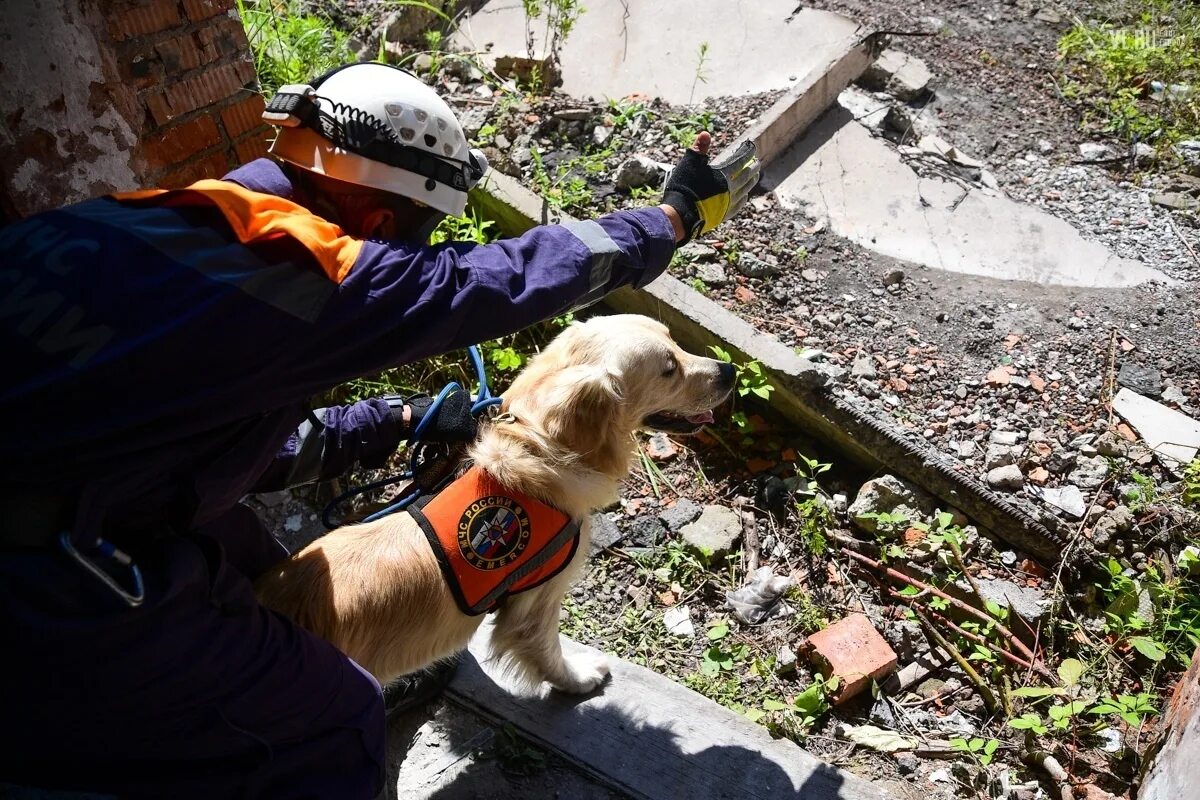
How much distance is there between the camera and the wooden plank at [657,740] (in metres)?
2.78

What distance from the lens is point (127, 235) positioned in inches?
64.7

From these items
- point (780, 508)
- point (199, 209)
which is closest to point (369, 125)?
point (199, 209)

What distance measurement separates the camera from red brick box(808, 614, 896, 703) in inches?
124

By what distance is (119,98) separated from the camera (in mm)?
3039

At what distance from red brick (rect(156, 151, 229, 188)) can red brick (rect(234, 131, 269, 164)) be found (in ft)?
0.24

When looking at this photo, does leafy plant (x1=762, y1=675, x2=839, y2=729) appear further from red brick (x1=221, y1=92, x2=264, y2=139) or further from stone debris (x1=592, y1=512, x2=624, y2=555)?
red brick (x1=221, y1=92, x2=264, y2=139)

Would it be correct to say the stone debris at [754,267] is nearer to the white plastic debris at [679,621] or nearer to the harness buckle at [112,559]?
the white plastic debris at [679,621]

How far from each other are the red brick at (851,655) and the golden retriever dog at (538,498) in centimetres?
90

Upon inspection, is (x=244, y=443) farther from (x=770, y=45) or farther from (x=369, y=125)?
(x=770, y=45)

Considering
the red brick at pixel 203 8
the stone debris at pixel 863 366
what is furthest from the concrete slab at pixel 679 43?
the red brick at pixel 203 8

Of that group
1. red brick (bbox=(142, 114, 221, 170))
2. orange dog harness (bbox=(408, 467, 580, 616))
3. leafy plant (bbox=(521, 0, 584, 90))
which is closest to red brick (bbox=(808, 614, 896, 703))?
orange dog harness (bbox=(408, 467, 580, 616))

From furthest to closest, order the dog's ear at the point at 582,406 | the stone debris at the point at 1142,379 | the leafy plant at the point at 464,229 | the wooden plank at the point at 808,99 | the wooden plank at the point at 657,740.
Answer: the wooden plank at the point at 808,99, the leafy plant at the point at 464,229, the stone debris at the point at 1142,379, the wooden plank at the point at 657,740, the dog's ear at the point at 582,406

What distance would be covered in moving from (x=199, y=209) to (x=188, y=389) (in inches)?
15.7

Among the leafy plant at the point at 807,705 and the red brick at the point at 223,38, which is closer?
the leafy plant at the point at 807,705
